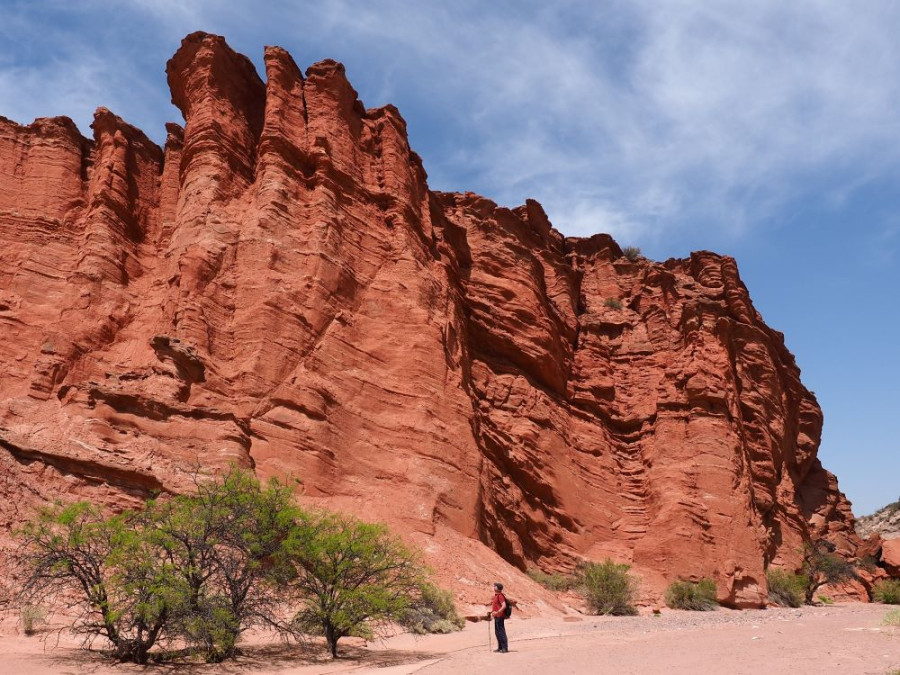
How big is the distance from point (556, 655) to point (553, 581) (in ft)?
51.4

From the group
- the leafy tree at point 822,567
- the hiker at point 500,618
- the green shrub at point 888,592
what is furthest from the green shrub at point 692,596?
the hiker at point 500,618

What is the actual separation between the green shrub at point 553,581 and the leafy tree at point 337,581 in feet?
48.6

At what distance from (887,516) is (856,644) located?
7032cm

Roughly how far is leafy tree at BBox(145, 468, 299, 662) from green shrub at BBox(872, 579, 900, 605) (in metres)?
36.7

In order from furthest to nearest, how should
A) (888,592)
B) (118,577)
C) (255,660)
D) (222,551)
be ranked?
(888,592)
(222,551)
(255,660)
(118,577)

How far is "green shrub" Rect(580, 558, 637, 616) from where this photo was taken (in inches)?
984

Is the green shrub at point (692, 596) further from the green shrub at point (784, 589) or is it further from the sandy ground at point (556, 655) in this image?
the sandy ground at point (556, 655)

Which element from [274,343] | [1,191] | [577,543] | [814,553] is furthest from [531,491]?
[1,191]

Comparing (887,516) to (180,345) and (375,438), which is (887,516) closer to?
(375,438)

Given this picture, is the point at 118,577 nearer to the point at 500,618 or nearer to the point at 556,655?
the point at 500,618

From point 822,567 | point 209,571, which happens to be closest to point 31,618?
point 209,571

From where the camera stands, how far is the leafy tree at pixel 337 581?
1314 centimetres

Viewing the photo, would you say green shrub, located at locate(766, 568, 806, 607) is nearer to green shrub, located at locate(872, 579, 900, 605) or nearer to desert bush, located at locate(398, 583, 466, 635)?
green shrub, located at locate(872, 579, 900, 605)

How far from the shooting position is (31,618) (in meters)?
12.8
